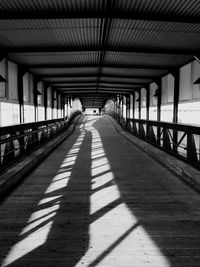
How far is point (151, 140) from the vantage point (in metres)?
12.2

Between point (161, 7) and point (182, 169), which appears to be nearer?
point (182, 169)

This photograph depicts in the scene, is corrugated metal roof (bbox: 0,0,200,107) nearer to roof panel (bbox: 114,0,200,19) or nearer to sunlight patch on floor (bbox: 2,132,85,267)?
roof panel (bbox: 114,0,200,19)

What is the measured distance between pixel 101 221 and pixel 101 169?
3.77m

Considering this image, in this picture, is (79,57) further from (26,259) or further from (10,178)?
(26,259)

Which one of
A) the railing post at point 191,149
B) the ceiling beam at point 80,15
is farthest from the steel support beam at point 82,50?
the railing post at point 191,149

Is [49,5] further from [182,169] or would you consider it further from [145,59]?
[145,59]

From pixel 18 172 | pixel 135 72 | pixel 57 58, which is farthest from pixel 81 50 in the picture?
pixel 135 72

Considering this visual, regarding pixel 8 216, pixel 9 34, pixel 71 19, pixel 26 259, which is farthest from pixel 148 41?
pixel 26 259

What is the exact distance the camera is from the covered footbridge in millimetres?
3270

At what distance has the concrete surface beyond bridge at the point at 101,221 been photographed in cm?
304

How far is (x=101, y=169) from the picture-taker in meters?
7.78

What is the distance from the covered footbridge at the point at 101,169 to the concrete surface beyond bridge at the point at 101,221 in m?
0.01

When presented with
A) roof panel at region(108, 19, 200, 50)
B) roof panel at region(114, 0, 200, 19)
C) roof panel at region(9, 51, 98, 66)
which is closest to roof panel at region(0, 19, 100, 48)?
roof panel at region(108, 19, 200, 50)

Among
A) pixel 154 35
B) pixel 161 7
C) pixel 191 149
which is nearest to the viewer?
pixel 191 149
